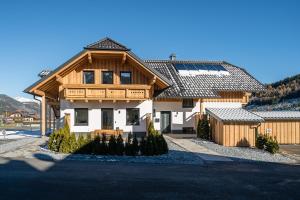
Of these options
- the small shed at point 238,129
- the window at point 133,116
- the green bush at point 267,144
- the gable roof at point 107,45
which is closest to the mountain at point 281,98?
the small shed at point 238,129

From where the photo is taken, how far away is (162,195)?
9984 mm

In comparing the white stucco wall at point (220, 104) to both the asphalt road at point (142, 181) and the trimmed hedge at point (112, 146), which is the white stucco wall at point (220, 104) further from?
the asphalt road at point (142, 181)

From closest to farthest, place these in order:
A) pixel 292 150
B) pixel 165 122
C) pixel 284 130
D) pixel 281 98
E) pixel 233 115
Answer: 1. pixel 292 150
2. pixel 233 115
3. pixel 284 130
4. pixel 165 122
5. pixel 281 98

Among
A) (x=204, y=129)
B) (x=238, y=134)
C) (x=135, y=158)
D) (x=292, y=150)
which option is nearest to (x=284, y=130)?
(x=292, y=150)

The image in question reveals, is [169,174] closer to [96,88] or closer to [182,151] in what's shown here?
[182,151]

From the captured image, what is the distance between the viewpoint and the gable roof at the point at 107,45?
78.9 ft

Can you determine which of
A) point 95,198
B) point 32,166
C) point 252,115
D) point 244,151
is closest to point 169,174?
point 95,198

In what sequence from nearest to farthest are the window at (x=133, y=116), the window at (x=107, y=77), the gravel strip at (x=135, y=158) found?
the gravel strip at (x=135, y=158)
the window at (x=107, y=77)
the window at (x=133, y=116)

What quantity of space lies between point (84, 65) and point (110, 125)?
477 centimetres

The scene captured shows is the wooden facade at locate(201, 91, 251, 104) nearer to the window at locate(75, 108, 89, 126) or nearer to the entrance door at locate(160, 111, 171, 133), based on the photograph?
the entrance door at locate(160, 111, 171, 133)

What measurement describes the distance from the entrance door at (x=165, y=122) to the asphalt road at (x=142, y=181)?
15188mm

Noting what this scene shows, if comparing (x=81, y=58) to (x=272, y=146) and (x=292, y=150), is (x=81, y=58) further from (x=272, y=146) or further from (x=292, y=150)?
(x=292, y=150)

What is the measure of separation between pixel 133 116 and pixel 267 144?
9973mm

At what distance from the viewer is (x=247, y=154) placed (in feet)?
62.4
